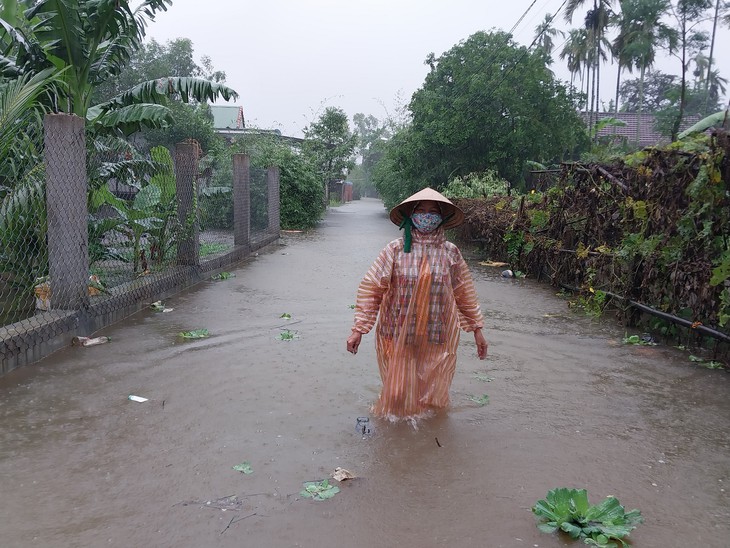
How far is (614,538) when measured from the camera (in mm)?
3086

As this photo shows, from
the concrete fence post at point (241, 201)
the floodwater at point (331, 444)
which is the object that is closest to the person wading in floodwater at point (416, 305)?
the floodwater at point (331, 444)

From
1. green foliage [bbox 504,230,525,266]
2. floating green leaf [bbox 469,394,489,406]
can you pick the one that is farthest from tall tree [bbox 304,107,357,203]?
floating green leaf [bbox 469,394,489,406]

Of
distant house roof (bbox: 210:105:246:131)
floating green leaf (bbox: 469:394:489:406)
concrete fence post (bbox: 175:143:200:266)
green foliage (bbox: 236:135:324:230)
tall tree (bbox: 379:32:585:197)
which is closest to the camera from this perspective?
floating green leaf (bbox: 469:394:489:406)

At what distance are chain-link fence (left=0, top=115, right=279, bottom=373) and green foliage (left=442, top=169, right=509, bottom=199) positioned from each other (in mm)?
12994

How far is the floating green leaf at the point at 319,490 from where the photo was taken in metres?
3.48

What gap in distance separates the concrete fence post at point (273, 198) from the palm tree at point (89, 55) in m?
8.23

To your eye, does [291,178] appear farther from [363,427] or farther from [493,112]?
[363,427]

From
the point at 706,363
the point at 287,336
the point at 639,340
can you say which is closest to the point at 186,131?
the point at 287,336

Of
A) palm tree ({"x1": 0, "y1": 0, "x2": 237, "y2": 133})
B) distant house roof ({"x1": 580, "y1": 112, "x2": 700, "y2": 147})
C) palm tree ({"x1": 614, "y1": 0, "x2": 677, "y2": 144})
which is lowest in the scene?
palm tree ({"x1": 0, "y1": 0, "x2": 237, "y2": 133})

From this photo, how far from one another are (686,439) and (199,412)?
3552mm

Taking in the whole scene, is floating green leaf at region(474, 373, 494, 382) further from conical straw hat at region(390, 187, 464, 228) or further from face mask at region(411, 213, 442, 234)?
face mask at region(411, 213, 442, 234)

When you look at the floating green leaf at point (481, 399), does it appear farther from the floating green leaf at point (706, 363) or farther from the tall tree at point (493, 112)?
the tall tree at point (493, 112)

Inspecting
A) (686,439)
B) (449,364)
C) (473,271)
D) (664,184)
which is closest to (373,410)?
(449,364)

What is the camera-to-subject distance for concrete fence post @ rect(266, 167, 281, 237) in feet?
63.8
